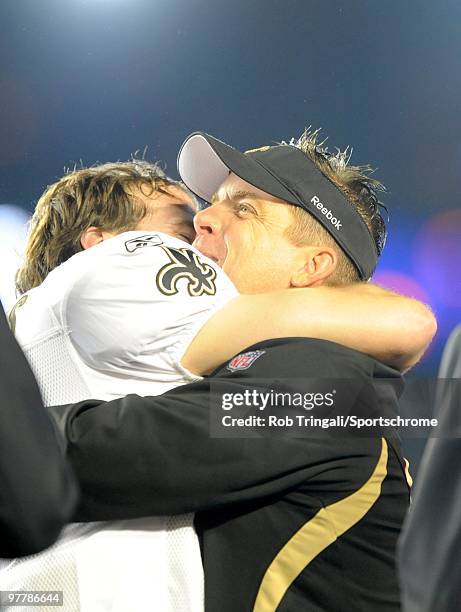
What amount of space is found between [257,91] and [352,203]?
1.02 m

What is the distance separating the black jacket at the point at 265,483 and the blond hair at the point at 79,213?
49 centimetres

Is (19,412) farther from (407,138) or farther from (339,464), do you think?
(407,138)

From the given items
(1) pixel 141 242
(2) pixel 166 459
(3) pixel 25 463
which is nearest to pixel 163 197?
(1) pixel 141 242

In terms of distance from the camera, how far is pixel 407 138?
2.13m

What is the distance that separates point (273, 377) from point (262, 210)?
1.45ft

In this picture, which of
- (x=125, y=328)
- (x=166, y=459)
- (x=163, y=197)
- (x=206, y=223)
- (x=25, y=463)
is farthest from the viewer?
(x=163, y=197)

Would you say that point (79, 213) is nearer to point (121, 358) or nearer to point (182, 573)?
point (121, 358)

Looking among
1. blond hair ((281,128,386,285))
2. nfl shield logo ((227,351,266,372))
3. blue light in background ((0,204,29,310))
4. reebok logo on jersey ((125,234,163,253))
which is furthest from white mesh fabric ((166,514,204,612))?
blue light in background ((0,204,29,310))

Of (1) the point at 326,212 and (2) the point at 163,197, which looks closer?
(1) the point at 326,212

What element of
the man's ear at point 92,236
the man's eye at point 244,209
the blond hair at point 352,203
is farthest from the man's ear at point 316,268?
the man's ear at point 92,236

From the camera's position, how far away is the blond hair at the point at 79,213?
132 centimetres

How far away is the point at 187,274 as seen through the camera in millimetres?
938

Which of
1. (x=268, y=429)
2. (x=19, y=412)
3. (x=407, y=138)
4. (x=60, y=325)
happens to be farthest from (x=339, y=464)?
(x=407, y=138)

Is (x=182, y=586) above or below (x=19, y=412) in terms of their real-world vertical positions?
below
